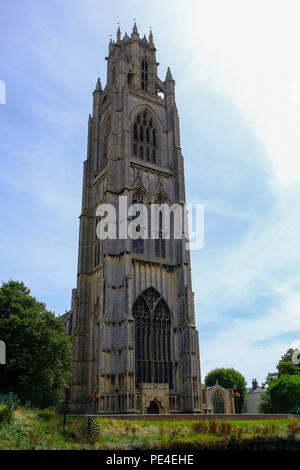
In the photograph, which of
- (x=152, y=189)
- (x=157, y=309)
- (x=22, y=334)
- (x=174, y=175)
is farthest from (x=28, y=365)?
(x=174, y=175)

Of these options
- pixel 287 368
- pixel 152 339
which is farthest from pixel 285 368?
pixel 152 339

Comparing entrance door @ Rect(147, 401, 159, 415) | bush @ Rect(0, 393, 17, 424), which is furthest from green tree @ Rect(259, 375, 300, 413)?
bush @ Rect(0, 393, 17, 424)

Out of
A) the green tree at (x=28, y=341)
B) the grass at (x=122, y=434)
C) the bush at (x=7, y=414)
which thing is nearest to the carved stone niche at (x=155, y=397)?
the green tree at (x=28, y=341)

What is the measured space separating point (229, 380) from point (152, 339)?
119 feet

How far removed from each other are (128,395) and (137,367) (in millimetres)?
3499

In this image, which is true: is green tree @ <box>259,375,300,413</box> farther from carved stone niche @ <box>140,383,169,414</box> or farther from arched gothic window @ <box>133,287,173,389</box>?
carved stone niche @ <box>140,383,169,414</box>

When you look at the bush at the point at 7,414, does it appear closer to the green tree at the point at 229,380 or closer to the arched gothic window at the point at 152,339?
the arched gothic window at the point at 152,339

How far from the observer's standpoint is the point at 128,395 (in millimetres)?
37469

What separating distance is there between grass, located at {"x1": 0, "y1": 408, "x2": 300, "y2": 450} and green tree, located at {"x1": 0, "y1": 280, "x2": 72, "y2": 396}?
31.9ft

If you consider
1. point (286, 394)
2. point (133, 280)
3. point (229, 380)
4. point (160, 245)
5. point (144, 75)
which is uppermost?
point (144, 75)

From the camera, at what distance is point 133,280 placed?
43.2 m

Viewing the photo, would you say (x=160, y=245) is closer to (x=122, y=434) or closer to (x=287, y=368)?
(x=122, y=434)

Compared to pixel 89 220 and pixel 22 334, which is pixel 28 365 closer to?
pixel 22 334

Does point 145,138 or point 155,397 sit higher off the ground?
point 145,138
